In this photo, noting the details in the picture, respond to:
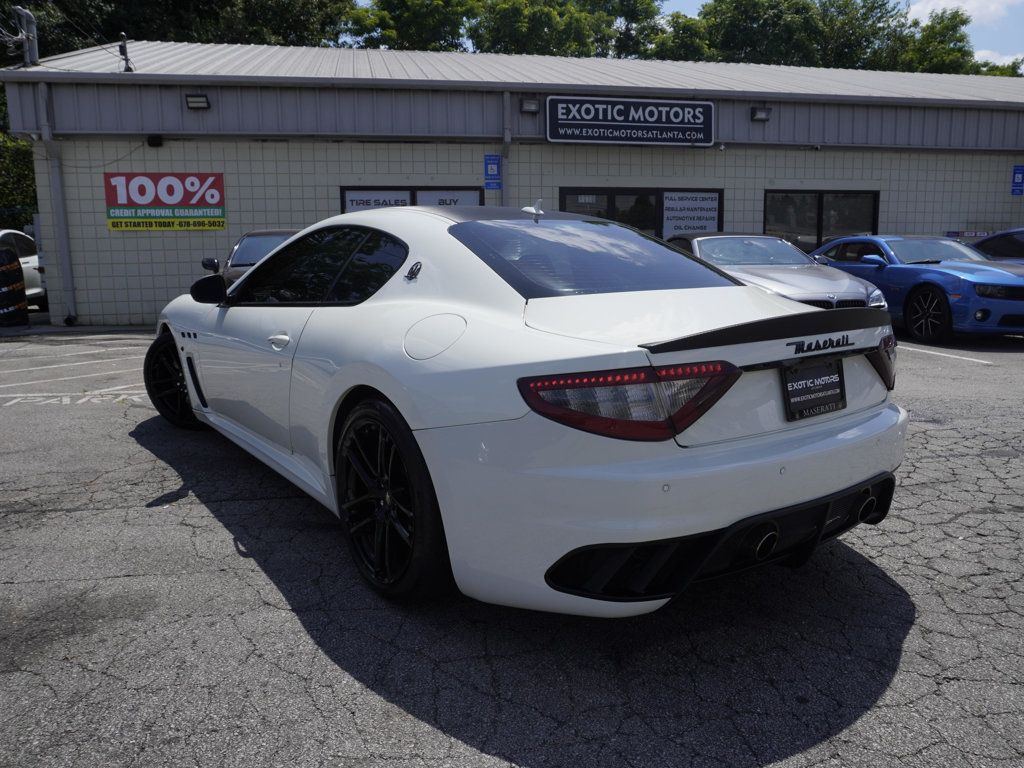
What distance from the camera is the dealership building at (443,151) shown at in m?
13.0

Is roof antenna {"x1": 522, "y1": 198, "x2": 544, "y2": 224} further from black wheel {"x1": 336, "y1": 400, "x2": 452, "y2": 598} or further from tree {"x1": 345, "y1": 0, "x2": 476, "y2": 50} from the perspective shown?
tree {"x1": 345, "y1": 0, "x2": 476, "y2": 50}

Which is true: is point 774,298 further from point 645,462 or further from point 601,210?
point 601,210

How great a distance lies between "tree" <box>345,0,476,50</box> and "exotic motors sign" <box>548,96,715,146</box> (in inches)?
975

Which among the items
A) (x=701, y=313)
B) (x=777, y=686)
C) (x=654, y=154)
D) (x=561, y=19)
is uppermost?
(x=561, y=19)

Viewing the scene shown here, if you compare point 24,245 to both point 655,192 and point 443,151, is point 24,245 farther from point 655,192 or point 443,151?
point 655,192

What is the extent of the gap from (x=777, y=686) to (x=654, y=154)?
13563 millimetres

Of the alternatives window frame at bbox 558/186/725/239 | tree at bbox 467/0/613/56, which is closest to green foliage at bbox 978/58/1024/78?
tree at bbox 467/0/613/56

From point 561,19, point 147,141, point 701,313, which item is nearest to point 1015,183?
point 147,141

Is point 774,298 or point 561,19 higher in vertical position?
point 561,19

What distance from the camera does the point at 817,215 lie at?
52.5ft

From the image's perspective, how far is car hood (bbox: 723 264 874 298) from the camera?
26.6 ft

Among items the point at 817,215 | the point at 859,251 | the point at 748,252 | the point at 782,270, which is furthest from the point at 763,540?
the point at 817,215

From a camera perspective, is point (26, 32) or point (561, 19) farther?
point (561, 19)

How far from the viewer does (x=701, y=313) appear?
2682 millimetres
